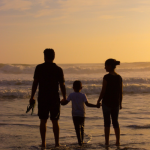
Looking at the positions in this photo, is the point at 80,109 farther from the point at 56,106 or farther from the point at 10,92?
the point at 10,92

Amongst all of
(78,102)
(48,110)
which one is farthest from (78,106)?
(48,110)

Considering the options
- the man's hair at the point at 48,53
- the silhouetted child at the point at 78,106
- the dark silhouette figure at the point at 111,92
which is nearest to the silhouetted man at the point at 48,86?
the man's hair at the point at 48,53

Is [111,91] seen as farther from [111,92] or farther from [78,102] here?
→ [78,102]

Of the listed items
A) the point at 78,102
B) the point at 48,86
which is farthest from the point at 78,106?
the point at 48,86

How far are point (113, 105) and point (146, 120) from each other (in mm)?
2740

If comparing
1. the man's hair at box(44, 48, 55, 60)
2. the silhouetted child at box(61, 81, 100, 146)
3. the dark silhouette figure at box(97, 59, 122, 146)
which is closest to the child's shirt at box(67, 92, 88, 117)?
the silhouetted child at box(61, 81, 100, 146)

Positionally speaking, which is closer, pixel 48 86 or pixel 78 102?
pixel 48 86

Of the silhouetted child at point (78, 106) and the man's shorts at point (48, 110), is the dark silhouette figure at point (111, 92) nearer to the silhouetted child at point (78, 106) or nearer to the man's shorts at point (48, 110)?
the silhouetted child at point (78, 106)

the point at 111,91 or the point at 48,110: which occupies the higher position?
the point at 111,91

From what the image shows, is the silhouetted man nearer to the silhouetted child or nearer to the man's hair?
the man's hair

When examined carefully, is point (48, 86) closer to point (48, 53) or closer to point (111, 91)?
point (48, 53)

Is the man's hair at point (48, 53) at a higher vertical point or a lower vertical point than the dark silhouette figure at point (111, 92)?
higher

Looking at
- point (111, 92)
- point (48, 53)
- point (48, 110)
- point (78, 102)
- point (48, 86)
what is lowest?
point (48, 110)

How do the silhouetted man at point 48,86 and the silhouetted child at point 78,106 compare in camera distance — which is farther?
the silhouetted child at point 78,106
